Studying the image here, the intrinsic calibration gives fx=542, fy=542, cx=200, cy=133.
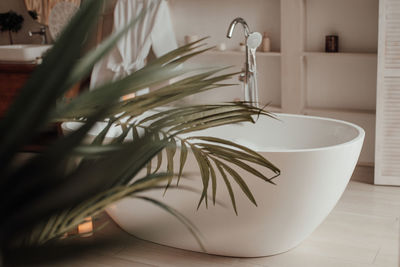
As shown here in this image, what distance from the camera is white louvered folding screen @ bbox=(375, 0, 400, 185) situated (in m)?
3.38

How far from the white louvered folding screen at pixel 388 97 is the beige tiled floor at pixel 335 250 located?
0.39m

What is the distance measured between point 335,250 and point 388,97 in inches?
48.6

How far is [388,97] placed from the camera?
3480mm

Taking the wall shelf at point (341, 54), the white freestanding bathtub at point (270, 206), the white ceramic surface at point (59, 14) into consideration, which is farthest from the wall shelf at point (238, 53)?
the white ceramic surface at point (59, 14)

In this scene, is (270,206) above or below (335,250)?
above

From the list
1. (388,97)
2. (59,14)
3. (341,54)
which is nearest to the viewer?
(388,97)

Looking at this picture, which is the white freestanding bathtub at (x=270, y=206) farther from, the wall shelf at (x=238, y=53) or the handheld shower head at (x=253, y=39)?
the wall shelf at (x=238, y=53)

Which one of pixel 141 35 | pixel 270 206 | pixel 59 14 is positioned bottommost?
pixel 270 206

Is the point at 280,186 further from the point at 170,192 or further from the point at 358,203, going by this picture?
the point at 358,203

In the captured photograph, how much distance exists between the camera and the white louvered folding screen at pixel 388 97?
3.38 meters

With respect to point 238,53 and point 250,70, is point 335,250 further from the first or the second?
point 238,53

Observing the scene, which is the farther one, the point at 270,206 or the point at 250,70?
the point at 250,70

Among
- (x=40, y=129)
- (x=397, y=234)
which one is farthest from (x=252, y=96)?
(x=40, y=129)

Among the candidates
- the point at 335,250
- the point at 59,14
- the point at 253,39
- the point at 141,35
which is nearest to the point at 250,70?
the point at 253,39
